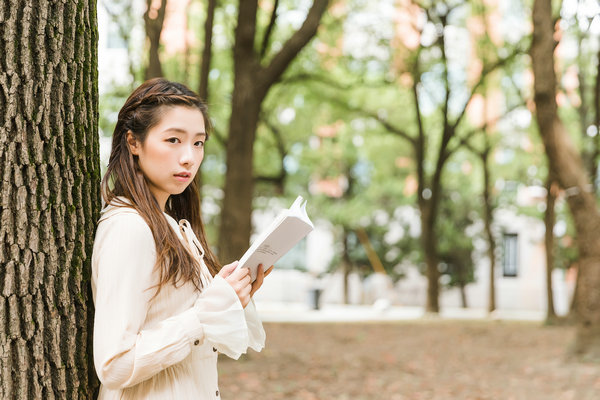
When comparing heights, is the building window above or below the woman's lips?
above

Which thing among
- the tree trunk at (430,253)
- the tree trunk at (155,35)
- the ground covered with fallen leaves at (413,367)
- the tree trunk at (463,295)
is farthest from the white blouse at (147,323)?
the tree trunk at (463,295)

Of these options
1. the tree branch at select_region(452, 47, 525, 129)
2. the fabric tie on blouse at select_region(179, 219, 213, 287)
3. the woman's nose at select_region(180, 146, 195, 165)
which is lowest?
the fabric tie on blouse at select_region(179, 219, 213, 287)

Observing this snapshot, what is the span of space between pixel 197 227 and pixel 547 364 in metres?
8.97

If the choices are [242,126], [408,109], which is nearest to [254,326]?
[242,126]

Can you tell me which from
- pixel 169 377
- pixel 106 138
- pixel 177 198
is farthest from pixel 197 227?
pixel 106 138

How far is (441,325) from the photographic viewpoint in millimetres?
17797

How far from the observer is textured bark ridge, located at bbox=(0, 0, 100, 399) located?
2203 millimetres

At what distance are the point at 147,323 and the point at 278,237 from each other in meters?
0.49

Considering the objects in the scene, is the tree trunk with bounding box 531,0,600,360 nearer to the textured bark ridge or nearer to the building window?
the textured bark ridge

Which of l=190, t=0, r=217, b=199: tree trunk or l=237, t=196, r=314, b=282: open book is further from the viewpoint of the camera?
l=190, t=0, r=217, b=199: tree trunk

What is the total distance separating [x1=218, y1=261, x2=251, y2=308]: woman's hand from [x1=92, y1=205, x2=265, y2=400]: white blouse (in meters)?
0.05

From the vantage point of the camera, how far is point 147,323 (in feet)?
7.23

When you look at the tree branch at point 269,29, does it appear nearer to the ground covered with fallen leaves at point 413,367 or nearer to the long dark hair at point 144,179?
the ground covered with fallen leaves at point 413,367

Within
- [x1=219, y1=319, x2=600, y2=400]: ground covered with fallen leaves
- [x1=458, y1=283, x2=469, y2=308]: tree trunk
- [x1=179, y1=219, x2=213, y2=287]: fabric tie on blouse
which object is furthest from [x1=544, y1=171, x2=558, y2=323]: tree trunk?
[x1=179, y1=219, x2=213, y2=287]: fabric tie on blouse
